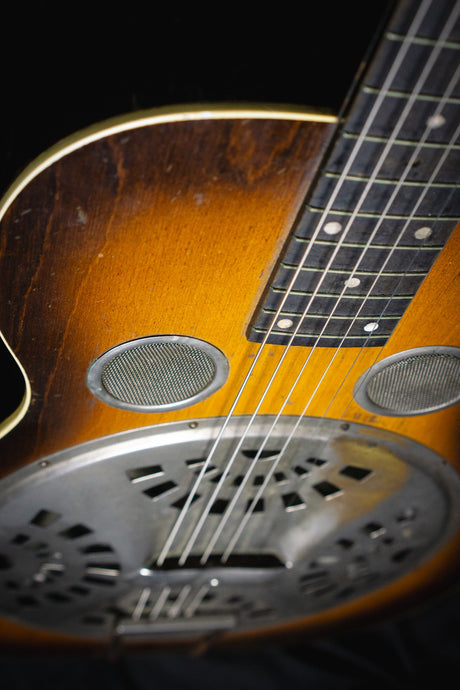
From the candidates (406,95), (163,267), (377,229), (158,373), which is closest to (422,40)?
(406,95)

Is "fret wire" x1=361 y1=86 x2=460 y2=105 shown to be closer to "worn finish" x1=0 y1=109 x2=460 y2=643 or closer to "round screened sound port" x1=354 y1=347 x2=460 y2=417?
"worn finish" x1=0 y1=109 x2=460 y2=643

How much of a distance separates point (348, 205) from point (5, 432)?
419mm

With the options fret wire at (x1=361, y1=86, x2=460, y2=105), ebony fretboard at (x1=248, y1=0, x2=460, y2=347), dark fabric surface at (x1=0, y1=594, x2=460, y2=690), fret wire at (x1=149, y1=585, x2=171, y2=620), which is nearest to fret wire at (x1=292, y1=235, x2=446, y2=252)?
ebony fretboard at (x1=248, y1=0, x2=460, y2=347)

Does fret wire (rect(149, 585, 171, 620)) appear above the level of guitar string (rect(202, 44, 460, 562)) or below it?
below

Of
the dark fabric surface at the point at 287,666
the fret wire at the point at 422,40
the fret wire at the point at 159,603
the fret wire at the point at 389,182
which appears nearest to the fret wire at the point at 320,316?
the fret wire at the point at 389,182

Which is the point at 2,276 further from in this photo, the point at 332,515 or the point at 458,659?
the point at 458,659

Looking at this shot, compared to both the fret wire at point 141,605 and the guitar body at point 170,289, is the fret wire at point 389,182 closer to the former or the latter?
the guitar body at point 170,289

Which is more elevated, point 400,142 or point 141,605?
point 400,142

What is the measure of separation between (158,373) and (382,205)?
0.28 meters

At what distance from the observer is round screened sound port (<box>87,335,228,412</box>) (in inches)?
23.6

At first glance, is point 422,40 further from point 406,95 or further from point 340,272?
point 340,272

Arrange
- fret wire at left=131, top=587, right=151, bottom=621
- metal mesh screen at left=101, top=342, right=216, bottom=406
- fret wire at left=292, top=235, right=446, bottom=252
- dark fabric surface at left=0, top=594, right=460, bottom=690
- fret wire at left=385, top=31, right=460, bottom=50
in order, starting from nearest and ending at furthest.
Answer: fret wire at left=385, top=31, right=460, bottom=50 < fret wire at left=292, top=235, right=446, bottom=252 < metal mesh screen at left=101, top=342, right=216, bottom=406 < fret wire at left=131, top=587, right=151, bottom=621 < dark fabric surface at left=0, top=594, right=460, bottom=690

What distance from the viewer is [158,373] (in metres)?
0.63

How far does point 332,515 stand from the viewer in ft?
2.68
